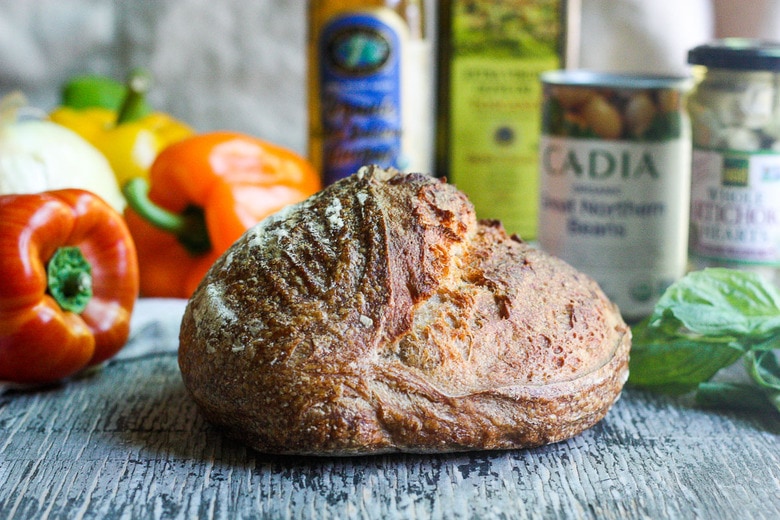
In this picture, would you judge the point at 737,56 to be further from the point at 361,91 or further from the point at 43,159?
the point at 43,159

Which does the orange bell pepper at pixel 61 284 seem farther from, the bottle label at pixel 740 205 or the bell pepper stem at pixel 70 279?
the bottle label at pixel 740 205

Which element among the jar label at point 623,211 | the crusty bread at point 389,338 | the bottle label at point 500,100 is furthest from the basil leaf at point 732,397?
the bottle label at point 500,100

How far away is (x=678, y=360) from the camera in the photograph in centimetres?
151

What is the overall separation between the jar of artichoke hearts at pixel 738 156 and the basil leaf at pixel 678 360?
0.31m

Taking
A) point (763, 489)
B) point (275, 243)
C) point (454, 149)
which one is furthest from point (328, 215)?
point (454, 149)

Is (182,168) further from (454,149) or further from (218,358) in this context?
(218,358)

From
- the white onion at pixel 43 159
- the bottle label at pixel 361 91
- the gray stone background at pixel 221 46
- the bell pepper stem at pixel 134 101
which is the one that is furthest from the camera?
the gray stone background at pixel 221 46

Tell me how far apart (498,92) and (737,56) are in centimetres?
93

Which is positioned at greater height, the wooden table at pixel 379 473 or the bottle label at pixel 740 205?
the bottle label at pixel 740 205

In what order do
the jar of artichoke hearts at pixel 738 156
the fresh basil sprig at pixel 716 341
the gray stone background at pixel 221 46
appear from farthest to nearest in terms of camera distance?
the gray stone background at pixel 221 46, the jar of artichoke hearts at pixel 738 156, the fresh basil sprig at pixel 716 341

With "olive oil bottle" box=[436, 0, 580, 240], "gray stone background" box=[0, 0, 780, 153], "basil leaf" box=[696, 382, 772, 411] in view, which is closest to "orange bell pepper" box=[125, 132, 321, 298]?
"olive oil bottle" box=[436, 0, 580, 240]

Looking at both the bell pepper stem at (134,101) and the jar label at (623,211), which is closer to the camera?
the jar label at (623,211)

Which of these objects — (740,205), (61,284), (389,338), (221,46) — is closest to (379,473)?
(389,338)

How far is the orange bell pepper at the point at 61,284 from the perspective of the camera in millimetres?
1486
